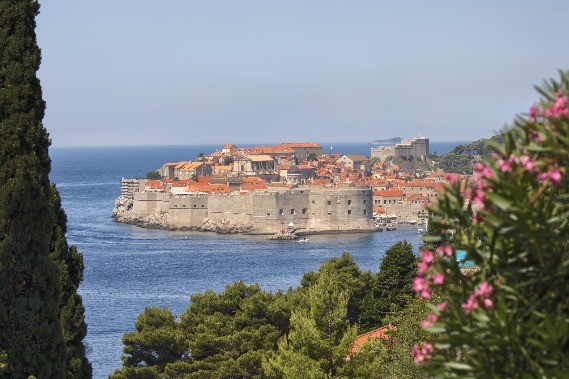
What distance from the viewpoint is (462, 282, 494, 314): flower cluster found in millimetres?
2075

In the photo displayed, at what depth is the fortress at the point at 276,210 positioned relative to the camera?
4700cm

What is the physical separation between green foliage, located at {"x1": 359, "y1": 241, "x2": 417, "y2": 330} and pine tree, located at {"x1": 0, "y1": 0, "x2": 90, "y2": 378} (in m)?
7.58

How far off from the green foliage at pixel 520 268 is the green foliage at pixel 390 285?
461 inches

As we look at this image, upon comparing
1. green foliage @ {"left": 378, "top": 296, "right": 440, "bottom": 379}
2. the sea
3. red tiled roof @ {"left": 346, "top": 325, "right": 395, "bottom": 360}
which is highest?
green foliage @ {"left": 378, "top": 296, "right": 440, "bottom": 379}

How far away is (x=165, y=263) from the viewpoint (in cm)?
3381

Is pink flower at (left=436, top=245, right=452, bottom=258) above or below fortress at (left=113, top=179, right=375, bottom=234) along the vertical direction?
above

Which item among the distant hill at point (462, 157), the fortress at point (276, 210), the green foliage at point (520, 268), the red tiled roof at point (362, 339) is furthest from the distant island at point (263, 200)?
the green foliage at point (520, 268)

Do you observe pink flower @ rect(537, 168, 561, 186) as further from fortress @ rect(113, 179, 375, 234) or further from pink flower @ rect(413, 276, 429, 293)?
fortress @ rect(113, 179, 375, 234)

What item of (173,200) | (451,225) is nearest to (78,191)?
(173,200)

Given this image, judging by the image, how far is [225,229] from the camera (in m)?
47.2

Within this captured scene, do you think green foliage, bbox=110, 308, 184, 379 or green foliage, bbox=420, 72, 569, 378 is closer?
green foliage, bbox=420, 72, 569, 378

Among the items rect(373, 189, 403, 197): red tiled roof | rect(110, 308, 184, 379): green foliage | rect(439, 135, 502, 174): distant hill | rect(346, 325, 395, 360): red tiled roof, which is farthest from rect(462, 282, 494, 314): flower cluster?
rect(439, 135, 502, 174): distant hill

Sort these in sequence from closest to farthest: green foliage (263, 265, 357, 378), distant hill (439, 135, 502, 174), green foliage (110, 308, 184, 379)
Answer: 1. green foliage (263, 265, 357, 378)
2. green foliage (110, 308, 184, 379)
3. distant hill (439, 135, 502, 174)

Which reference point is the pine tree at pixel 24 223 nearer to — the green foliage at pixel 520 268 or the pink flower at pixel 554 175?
the green foliage at pixel 520 268
